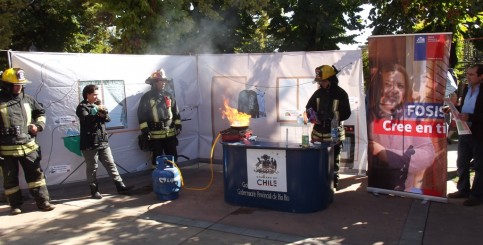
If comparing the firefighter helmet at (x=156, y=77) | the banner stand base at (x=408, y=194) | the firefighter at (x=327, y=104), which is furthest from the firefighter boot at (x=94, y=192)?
the banner stand base at (x=408, y=194)

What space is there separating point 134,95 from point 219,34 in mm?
6081

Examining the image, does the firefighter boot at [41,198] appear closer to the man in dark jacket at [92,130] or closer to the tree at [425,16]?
the man in dark jacket at [92,130]

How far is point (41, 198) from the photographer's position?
6.18 metres

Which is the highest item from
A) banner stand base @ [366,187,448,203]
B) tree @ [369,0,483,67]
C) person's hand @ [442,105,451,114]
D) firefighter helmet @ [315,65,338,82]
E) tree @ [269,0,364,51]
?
tree @ [269,0,364,51]

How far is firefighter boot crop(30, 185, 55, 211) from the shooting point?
20.2 feet

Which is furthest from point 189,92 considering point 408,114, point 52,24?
point 52,24

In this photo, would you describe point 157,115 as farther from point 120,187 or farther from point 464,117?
point 464,117

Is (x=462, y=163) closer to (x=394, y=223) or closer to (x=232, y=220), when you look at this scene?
(x=394, y=223)

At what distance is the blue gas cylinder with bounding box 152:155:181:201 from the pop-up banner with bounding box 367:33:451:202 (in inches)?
119

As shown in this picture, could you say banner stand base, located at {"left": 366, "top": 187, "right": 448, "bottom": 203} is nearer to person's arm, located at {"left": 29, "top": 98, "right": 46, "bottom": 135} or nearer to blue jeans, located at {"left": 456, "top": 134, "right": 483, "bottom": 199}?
blue jeans, located at {"left": 456, "top": 134, "right": 483, "bottom": 199}

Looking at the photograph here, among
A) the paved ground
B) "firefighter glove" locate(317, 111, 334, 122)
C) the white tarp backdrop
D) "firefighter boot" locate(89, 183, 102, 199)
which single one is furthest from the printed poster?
"firefighter boot" locate(89, 183, 102, 199)

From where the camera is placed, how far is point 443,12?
8.30m

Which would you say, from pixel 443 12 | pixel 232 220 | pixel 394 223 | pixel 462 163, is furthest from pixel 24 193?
pixel 443 12

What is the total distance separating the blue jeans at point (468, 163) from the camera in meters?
6.00
